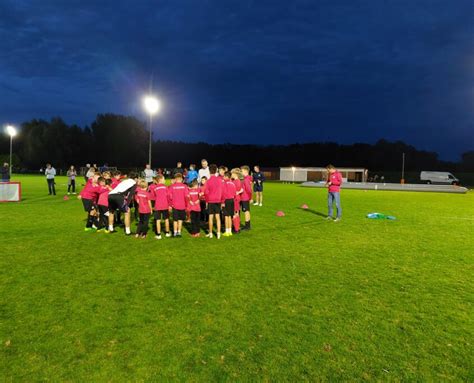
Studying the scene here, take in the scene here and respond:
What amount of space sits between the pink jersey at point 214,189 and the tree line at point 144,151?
85.3 meters

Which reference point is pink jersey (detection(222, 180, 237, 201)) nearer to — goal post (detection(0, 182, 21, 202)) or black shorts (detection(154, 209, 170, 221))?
black shorts (detection(154, 209, 170, 221))

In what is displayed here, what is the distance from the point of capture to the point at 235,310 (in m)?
5.07

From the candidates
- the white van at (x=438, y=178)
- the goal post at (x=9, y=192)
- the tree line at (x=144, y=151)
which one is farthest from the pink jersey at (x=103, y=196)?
the tree line at (x=144, y=151)

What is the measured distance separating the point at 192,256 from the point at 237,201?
3164 millimetres

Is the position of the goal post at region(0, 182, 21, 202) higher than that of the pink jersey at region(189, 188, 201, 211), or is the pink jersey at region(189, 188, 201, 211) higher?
the pink jersey at region(189, 188, 201, 211)

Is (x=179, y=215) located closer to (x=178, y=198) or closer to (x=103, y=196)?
Answer: (x=178, y=198)

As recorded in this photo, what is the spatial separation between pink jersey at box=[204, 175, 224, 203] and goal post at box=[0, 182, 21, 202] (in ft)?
48.0

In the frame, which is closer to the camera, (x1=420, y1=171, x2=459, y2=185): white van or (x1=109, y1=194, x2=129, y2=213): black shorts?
(x1=109, y1=194, x2=129, y2=213): black shorts

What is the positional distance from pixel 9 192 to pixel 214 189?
49.5ft

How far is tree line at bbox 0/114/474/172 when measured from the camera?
86000 mm

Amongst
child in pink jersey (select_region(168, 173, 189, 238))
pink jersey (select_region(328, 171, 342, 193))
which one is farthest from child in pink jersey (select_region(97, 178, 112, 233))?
pink jersey (select_region(328, 171, 342, 193))

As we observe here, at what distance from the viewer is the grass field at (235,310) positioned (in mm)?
3713

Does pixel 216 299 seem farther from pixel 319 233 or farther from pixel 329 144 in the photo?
pixel 329 144

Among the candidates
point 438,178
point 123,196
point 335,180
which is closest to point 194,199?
point 123,196
